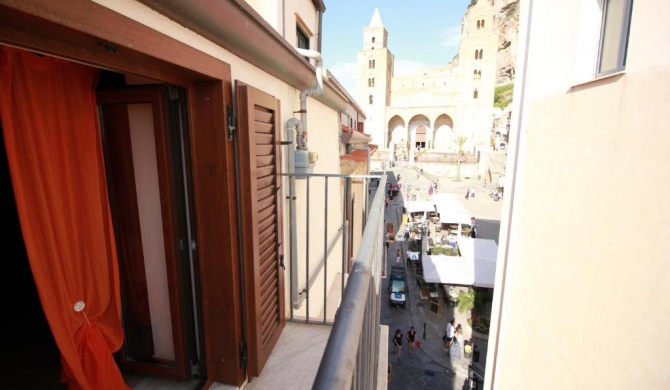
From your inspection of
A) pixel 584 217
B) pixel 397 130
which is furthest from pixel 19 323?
pixel 397 130

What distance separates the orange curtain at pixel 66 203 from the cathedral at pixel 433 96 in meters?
40.7

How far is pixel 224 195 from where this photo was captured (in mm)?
2100

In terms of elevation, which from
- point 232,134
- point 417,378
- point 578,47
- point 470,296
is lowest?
point 417,378

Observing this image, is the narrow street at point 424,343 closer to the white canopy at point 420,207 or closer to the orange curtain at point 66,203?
the white canopy at point 420,207

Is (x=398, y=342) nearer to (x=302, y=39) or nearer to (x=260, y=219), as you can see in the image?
(x=302, y=39)

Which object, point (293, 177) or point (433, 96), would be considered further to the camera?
point (433, 96)

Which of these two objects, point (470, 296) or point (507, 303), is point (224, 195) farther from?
point (470, 296)

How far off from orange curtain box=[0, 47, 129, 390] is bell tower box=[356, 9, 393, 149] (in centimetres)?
4721

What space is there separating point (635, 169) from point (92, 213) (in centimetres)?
427

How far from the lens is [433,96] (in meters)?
50.3

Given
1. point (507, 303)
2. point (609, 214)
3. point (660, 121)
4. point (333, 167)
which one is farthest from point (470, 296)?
point (660, 121)

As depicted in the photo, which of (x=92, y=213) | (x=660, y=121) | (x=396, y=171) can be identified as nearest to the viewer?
(x=92, y=213)

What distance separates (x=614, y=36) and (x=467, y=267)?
9.23 metres

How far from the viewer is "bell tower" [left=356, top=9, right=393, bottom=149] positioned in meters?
48.0
